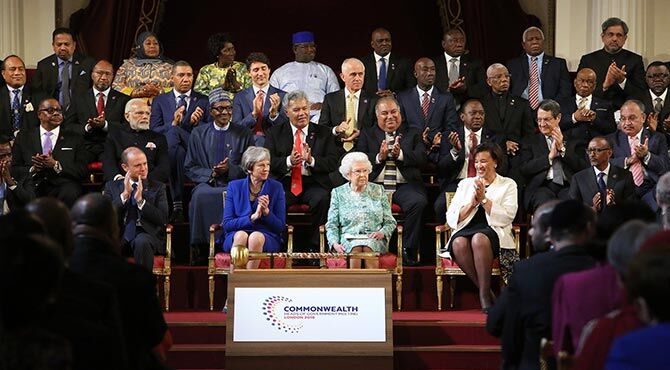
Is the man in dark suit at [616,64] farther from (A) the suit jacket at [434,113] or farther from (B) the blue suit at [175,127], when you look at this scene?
(B) the blue suit at [175,127]

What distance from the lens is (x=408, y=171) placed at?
32.5ft

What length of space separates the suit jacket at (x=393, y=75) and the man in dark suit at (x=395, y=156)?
1284 millimetres

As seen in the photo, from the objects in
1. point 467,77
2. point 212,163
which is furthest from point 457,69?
point 212,163

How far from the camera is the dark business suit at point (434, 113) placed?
34.3ft

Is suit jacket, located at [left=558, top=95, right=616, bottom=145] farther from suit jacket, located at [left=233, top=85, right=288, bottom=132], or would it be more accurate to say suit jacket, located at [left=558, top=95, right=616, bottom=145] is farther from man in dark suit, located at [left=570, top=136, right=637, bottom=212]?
suit jacket, located at [left=233, top=85, right=288, bottom=132]

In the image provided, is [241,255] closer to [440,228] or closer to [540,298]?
[440,228]

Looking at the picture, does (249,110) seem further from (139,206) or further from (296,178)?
(139,206)

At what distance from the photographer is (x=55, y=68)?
11227 millimetres

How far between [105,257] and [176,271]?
14.9 feet

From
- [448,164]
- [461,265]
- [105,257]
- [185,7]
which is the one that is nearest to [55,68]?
[185,7]

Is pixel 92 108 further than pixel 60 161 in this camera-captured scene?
Yes

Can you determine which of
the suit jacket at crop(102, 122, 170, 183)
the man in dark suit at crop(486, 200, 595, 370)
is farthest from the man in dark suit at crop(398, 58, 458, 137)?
the man in dark suit at crop(486, 200, 595, 370)

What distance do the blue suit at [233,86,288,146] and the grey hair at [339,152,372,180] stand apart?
4.14 ft

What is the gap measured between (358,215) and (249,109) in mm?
1892
